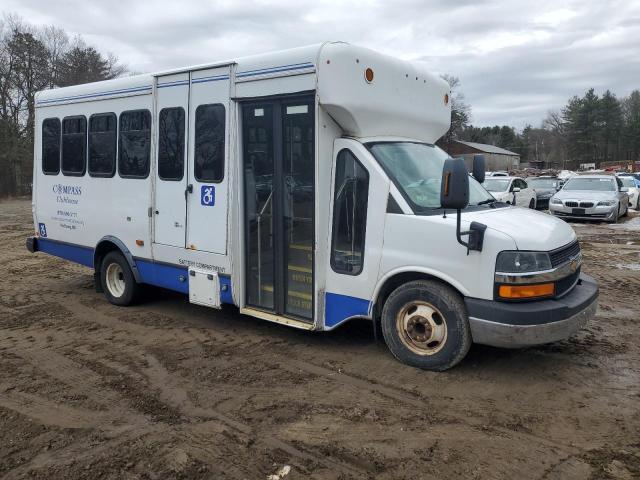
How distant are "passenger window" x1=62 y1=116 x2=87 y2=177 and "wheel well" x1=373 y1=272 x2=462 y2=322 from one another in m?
4.91

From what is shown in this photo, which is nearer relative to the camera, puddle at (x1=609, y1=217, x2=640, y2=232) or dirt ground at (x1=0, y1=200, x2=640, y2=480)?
dirt ground at (x1=0, y1=200, x2=640, y2=480)

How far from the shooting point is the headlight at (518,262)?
4.40 metres

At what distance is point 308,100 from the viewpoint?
17.3 ft

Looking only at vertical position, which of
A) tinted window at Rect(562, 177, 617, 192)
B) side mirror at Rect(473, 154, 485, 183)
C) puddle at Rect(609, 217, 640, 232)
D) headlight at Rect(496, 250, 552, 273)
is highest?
tinted window at Rect(562, 177, 617, 192)

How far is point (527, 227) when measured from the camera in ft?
15.5

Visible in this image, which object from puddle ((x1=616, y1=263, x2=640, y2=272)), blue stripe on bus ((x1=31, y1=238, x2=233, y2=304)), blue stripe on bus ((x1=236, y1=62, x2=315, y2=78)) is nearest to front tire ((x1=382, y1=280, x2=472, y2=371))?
blue stripe on bus ((x1=31, y1=238, x2=233, y2=304))

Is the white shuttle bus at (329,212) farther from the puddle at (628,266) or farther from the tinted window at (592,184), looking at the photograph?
the tinted window at (592,184)

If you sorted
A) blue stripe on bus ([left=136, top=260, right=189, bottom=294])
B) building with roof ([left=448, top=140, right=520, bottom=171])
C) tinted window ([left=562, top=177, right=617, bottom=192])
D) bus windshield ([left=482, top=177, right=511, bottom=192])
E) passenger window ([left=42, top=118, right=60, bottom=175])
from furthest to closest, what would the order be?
building with roof ([left=448, top=140, right=520, bottom=171]) < bus windshield ([left=482, top=177, right=511, bottom=192]) < tinted window ([left=562, top=177, right=617, bottom=192]) < passenger window ([left=42, top=118, right=60, bottom=175]) < blue stripe on bus ([left=136, top=260, right=189, bottom=294])

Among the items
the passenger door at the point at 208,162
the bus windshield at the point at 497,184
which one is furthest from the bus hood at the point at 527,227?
the bus windshield at the point at 497,184

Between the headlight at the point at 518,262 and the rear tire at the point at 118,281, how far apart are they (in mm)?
4894

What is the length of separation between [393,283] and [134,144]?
3.95 metres

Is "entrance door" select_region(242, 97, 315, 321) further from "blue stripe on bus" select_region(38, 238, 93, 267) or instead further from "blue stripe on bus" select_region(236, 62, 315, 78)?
"blue stripe on bus" select_region(38, 238, 93, 267)

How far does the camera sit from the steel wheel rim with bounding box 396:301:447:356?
4.82m

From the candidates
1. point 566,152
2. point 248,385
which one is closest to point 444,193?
point 248,385
